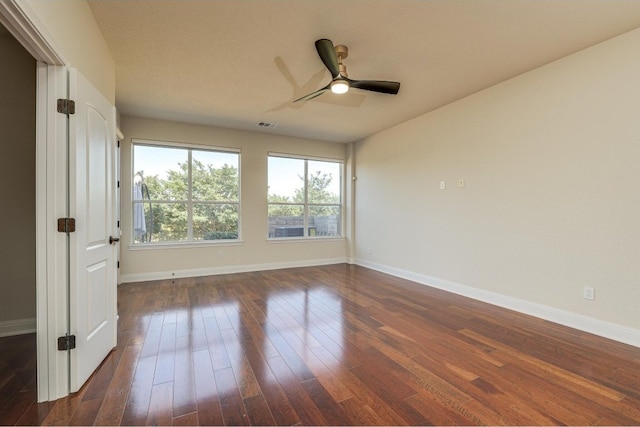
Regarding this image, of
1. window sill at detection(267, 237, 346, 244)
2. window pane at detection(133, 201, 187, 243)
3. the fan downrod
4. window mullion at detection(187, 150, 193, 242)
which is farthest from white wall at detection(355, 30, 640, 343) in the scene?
window pane at detection(133, 201, 187, 243)

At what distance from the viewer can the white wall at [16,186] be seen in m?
2.54

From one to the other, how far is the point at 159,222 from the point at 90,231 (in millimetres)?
3147

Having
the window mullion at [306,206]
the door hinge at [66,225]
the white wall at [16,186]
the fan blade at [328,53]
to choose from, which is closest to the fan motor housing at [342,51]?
the fan blade at [328,53]

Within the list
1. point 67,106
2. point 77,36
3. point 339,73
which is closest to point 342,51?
point 339,73

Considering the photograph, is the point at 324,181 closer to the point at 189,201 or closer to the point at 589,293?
the point at 189,201

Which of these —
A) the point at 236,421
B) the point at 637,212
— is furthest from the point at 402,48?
the point at 236,421

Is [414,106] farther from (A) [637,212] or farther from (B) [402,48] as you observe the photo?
(A) [637,212]

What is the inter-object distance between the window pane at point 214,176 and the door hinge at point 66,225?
135 inches

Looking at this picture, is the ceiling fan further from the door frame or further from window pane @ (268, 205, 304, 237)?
window pane @ (268, 205, 304, 237)

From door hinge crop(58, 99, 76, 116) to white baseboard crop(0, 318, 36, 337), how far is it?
218 centimetres

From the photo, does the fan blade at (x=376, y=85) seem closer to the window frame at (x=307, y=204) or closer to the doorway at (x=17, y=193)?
the doorway at (x=17, y=193)

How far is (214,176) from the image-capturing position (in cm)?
529

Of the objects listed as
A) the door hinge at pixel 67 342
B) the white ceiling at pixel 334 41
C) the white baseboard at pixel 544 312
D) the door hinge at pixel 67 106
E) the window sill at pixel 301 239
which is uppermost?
the white ceiling at pixel 334 41

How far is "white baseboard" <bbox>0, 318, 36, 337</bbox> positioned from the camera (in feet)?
8.46
